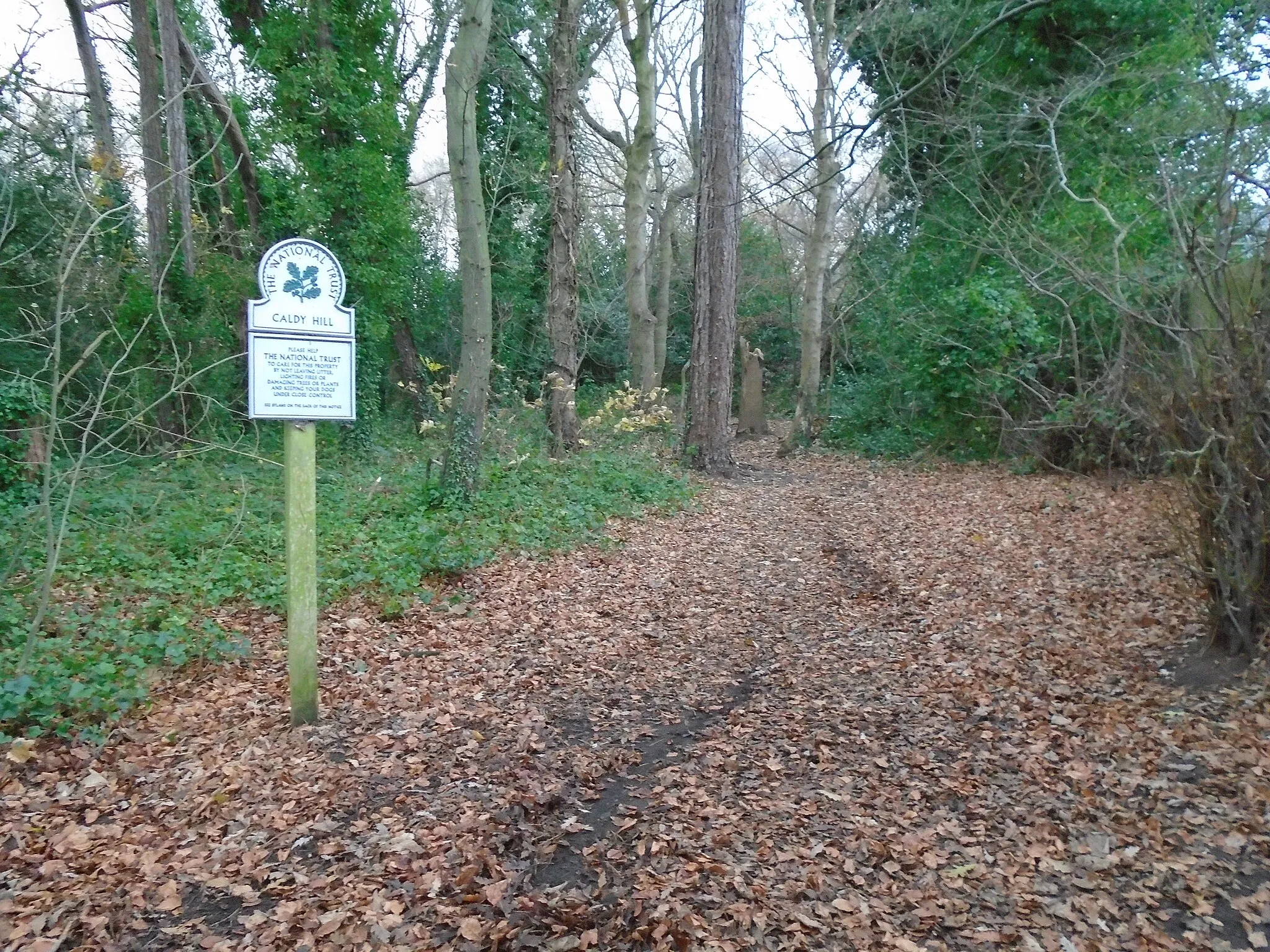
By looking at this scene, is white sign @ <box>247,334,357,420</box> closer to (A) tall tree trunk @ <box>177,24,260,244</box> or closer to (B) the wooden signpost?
(B) the wooden signpost

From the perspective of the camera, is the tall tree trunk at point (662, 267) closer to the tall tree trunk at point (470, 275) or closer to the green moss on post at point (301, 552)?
the tall tree trunk at point (470, 275)

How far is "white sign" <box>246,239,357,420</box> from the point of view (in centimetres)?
477

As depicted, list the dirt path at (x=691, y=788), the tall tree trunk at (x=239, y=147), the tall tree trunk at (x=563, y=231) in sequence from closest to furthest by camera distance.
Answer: the dirt path at (x=691, y=788), the tall tree trunk at (x=563, y=231), the tall tree trunk at (x=239, y=147)

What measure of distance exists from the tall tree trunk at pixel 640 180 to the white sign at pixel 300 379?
14365mm

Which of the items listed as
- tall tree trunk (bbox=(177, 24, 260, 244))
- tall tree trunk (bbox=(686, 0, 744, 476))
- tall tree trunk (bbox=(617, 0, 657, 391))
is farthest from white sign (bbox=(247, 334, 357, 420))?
tall tree trunk (bbox=(617, 0, 657, 391))

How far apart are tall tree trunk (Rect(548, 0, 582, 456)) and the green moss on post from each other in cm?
879

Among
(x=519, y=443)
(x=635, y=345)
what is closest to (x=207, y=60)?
(x=635, y=345)

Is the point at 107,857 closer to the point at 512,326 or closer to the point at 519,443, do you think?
the point at 519,443

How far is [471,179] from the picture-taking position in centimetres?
1080

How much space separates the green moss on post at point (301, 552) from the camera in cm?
509

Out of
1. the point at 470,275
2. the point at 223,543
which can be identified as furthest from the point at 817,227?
the point at 223,543

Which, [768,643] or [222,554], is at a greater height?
[222,554]

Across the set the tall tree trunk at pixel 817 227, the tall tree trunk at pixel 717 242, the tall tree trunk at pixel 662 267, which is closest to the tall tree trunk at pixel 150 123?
the tall tree trunk at pixel 717 242

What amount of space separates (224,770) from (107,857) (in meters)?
0.89
